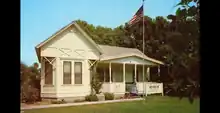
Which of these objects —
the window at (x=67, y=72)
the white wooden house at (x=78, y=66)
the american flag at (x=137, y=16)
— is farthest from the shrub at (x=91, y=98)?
the american flag at (x=137, y=16)

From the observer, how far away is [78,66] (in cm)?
527

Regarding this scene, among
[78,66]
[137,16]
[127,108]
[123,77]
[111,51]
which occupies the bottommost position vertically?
[127,108]

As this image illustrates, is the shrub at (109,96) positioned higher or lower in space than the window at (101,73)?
lower

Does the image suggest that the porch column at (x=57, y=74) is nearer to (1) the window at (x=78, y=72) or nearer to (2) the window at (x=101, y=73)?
(1) the window at (x=78, y=72)

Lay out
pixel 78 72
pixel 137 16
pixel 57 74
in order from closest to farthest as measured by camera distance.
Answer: pixel 137 16, pixel 57 74, pixel 78 72

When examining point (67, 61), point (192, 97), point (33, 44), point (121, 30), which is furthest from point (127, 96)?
point (192, 97)

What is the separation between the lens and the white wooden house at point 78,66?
4.54m

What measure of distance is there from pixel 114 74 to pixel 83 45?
44.2 inches

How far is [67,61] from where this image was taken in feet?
15.8

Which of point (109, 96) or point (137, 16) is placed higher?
point (137, 16)

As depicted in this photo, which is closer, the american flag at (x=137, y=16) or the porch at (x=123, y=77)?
the american flag at (x=137, y=16)

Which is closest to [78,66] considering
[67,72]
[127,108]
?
[67,72]

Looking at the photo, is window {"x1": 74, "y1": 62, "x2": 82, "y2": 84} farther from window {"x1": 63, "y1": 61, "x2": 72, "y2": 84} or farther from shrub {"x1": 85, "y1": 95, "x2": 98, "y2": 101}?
shrub {"x1": 85, "y1": 95, "x2": 98, "y2": 101}

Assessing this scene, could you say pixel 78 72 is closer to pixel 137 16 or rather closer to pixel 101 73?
pixel 101 73
